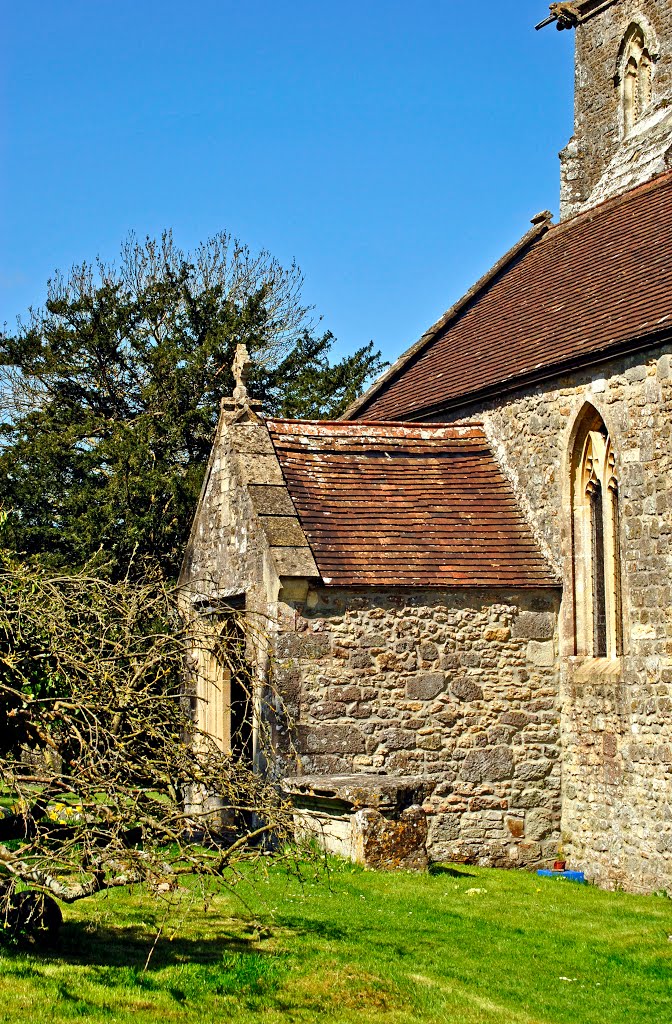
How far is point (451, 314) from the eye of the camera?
17891 millimetres

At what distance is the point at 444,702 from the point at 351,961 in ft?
17.5

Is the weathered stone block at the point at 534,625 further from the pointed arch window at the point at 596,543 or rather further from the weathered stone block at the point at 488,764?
the weathered stone block at the point at 488,764

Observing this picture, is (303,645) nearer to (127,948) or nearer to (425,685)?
(425,685)

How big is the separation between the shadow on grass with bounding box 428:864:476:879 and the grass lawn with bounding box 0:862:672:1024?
1041 millimetres

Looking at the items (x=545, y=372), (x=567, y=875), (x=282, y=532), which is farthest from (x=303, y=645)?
(x=545, y=372)

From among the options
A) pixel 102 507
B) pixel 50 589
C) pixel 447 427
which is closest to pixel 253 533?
pixel 447 427

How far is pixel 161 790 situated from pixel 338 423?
25.9 ft

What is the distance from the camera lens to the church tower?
Answer: 18203mm

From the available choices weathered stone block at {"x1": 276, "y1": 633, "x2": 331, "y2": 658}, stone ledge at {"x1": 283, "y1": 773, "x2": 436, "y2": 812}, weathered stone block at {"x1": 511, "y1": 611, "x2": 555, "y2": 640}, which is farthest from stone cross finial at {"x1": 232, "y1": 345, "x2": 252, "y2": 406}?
stone ledge at {"x1": 283, "y1": 773, "x2": 436, "y2": 812}

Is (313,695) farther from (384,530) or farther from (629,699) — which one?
(629,699)

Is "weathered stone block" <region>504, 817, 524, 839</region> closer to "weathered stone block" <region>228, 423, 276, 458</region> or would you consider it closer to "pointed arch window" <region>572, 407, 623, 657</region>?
"pointed arch window" <region>572, 407, 623, 657</region>

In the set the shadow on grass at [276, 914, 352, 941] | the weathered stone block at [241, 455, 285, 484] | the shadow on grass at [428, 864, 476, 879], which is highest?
the weathered stone block at [241, 455, 285, 484]

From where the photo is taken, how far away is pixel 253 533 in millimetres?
12586

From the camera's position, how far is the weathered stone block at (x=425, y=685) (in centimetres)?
1226
